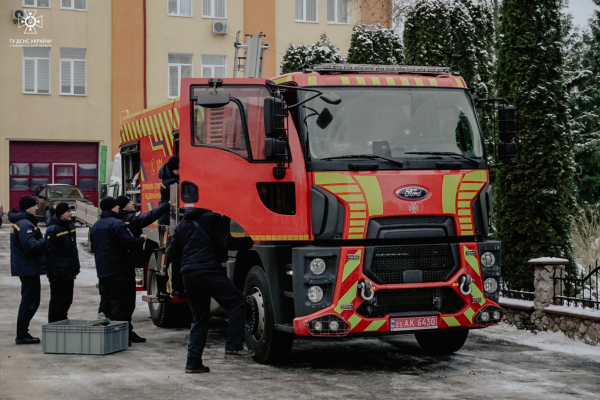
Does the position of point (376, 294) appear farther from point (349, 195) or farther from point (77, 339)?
point (77, 339)

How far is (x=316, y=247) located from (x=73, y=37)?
28936 mm

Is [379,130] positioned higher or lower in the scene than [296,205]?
higher

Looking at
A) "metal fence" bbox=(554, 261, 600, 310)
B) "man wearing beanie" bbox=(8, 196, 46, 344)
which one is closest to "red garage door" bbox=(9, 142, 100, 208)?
"man wearing beanie" bbox=(8, 196, 46, 344)

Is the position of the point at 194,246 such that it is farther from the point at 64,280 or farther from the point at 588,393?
the point at 588,393

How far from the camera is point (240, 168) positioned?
32.4 ft

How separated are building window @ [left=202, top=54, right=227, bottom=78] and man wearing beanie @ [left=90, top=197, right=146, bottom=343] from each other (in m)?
26.5

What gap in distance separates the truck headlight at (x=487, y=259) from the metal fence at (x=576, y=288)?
7.59 ft

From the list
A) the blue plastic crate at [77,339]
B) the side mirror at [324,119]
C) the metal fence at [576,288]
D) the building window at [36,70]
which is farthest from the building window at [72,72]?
the side mirror at [324,119]

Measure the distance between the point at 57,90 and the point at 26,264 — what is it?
84.0 feet

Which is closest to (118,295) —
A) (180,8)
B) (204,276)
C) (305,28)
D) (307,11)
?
(204,276)

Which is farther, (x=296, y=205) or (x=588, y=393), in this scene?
(x=296, y=205)

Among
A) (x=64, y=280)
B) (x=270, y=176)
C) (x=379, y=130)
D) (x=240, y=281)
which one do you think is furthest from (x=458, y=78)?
(x=64, y=280)

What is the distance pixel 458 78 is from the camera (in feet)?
33.9

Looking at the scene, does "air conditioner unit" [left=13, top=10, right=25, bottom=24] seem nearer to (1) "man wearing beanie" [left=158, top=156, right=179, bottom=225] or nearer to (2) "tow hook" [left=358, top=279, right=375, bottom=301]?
(1) "man wearing beanie" [left=158, top=156, right=179, bottom=225]
